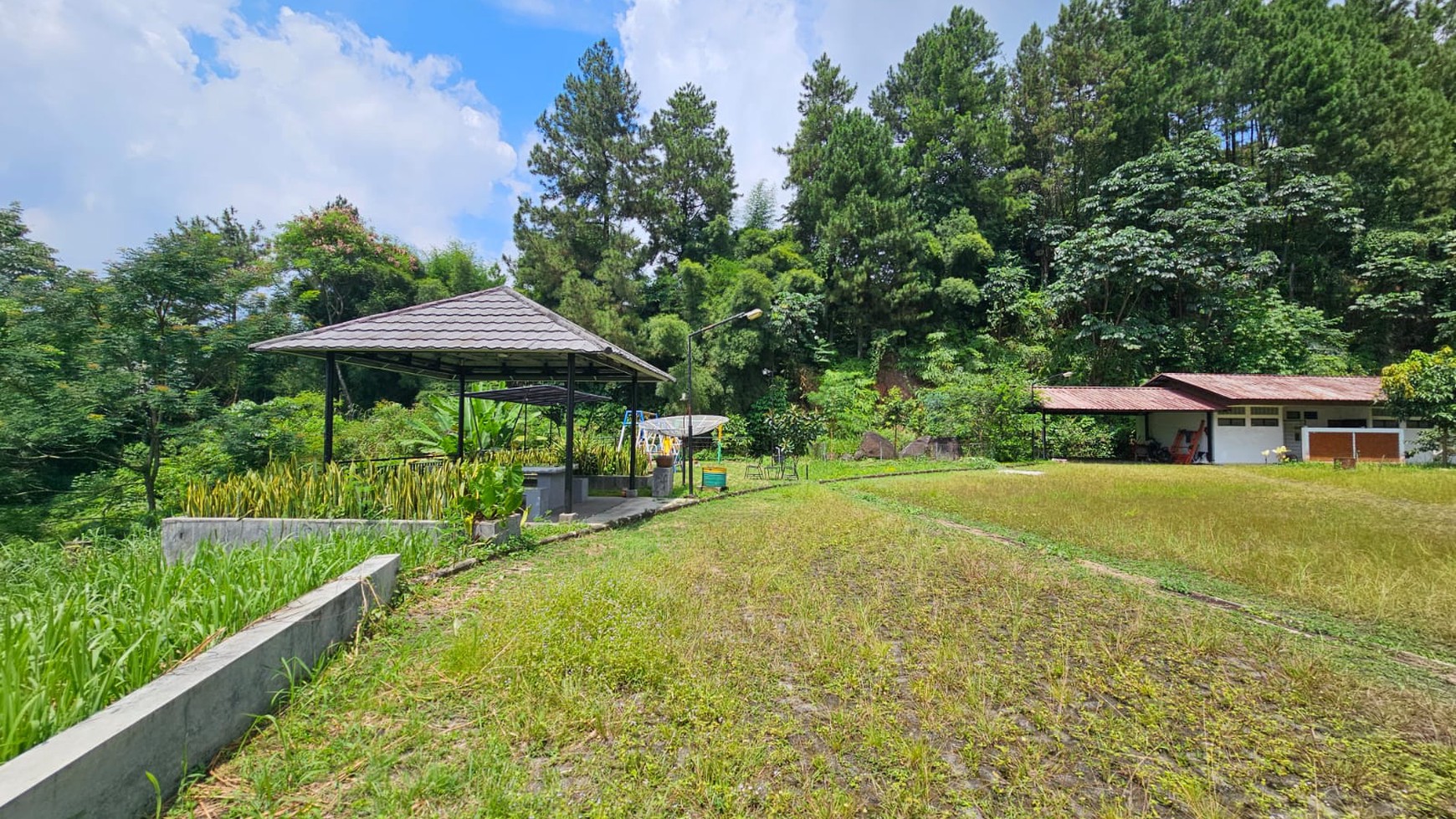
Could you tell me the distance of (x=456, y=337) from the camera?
7.81m

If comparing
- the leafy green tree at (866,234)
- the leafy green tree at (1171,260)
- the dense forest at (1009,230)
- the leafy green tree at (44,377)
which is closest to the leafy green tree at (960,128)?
the dense forest at (1009,230)

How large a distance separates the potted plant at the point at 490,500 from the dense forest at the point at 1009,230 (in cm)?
1492

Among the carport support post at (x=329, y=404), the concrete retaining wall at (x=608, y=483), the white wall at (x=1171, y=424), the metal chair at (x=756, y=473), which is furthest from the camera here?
the white wall at (x=1171, y=424)

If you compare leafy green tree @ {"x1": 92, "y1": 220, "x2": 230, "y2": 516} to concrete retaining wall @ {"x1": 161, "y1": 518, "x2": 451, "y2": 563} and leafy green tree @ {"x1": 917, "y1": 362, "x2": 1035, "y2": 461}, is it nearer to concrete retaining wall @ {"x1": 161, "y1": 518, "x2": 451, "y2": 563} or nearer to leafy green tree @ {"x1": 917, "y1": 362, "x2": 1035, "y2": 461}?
concrete retaining wall @ {"x1": 161, "y1": 518, "x2": 451, "y2": 563}

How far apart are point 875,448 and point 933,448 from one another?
2293mm

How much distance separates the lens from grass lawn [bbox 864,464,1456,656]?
469cm

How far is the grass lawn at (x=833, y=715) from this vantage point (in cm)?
218

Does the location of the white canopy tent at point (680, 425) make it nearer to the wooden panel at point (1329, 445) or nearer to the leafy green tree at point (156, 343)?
the leafy green tree at point (156, 343)

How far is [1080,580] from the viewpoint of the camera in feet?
17.4

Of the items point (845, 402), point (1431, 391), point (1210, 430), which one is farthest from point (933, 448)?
point (1431, 391)

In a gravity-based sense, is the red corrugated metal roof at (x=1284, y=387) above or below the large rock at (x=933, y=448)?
above

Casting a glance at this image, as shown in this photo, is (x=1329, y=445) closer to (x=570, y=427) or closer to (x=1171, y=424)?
(x=1171, y=424)

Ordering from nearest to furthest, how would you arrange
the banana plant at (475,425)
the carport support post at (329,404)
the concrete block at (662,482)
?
the carport support post at (329,404) < the concrete block at (662,482) < the banana plant at (475,425)

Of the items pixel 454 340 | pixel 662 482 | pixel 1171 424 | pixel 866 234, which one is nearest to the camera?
pixel 454 340
